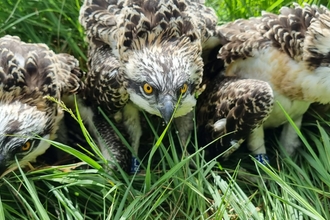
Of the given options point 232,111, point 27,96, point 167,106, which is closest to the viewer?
Result: point 167,106

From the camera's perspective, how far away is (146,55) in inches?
186

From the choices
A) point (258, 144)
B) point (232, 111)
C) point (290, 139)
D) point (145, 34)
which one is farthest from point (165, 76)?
point (290, 139)

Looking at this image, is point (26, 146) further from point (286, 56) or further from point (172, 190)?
point (286, 56)

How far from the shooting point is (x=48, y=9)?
564 cm

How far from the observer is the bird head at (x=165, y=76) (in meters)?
4.55

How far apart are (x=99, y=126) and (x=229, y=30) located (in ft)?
4.01

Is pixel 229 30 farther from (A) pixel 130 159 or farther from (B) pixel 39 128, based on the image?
(B) pixel 39 128

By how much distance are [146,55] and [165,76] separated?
0.26 metres

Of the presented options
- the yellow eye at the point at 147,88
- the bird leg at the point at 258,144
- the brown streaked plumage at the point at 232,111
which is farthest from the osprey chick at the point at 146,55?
the bird leg at the point at 258,144

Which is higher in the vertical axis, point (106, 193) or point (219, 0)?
point (219, 0)

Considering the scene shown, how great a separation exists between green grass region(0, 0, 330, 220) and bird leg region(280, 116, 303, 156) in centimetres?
8

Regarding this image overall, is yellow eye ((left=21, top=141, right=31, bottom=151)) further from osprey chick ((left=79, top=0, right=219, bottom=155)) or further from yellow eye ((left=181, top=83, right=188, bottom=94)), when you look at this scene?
yellow eye ((left=181, top=83, right=188, bottom=94))

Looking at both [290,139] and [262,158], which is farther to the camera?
[290,139]

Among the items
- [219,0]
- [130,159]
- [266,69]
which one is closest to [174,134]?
[130,159]
